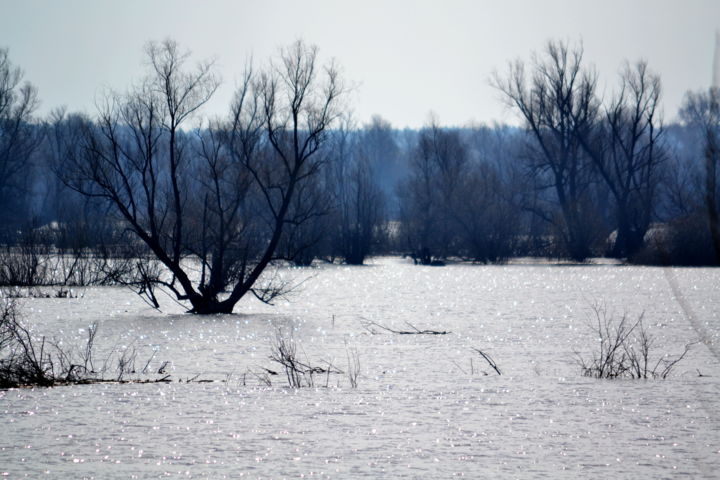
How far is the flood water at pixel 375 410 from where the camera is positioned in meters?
6.71

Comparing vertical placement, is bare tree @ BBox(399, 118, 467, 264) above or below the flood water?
above

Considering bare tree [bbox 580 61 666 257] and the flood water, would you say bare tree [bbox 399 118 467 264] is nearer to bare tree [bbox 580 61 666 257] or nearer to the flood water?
bare tree [bbox 580 61 666 257]

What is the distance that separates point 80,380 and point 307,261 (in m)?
34.8

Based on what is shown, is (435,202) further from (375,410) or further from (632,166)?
(375,410)

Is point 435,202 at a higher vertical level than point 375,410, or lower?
higher

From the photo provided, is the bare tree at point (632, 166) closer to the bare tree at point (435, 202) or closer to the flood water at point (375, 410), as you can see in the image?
the bare tree at point (435, 202)

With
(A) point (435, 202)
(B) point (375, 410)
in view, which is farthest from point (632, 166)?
(B) point (375, 410)

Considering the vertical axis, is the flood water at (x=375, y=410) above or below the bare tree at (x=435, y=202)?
below

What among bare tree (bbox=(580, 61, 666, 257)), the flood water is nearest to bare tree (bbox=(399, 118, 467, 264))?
bare tree (bbox=(580, 61, 666, 257))

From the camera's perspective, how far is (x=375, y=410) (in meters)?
8.95

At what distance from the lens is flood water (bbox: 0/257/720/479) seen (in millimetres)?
6707

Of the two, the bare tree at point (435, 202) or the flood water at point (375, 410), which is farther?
the bare tree at point (435, 202)

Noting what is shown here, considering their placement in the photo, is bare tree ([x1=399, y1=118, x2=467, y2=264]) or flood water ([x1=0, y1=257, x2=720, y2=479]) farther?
bare tree ([x1=399, y1=118, x2=467, y2=264])

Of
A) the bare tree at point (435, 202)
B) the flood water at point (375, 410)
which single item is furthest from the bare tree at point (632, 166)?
the flood water at point (375, 410)
